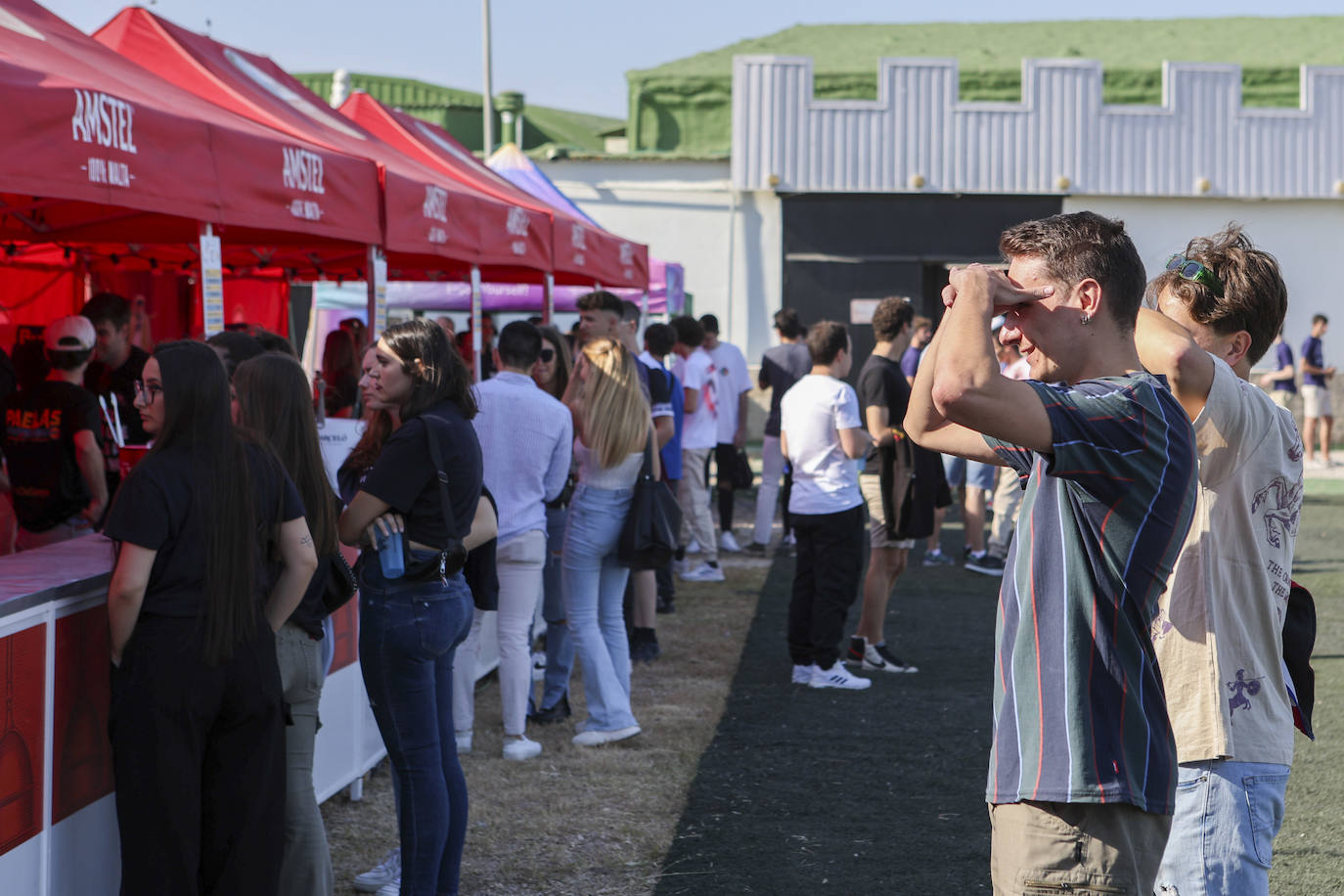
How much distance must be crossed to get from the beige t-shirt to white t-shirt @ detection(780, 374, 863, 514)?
4.25m

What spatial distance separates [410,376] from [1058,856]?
2.61 meters

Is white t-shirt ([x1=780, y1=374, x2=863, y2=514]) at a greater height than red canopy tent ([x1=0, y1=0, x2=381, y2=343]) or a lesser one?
lesser

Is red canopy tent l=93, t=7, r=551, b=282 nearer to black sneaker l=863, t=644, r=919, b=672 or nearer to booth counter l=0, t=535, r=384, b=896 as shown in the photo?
black sneaker l=863, t=644, r=919, b=672

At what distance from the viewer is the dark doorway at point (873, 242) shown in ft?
74.3

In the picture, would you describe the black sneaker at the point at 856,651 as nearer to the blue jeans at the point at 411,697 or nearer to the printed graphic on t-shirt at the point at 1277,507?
the blue jeans at the point at 411,697

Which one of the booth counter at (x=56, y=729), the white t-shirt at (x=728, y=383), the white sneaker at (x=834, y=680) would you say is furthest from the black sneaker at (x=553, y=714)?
the white t-shirt at (x=728, y=383)

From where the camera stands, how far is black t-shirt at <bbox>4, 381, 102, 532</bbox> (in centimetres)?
583

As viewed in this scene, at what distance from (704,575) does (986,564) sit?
90.1 inches

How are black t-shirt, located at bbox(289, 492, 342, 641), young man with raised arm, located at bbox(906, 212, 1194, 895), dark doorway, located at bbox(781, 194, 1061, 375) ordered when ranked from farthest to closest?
dark doorway, located at bbox(781, 194, 1061, 375), black t-shirt, located at bbox(289, 492, 342, 641), young man with raised arm, located at bbox(906, 212, 1194, 895)

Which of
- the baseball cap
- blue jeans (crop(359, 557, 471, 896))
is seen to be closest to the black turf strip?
blue jeans (crop(359, 557, 471, 896))

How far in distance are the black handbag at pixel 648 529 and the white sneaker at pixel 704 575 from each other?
409cm

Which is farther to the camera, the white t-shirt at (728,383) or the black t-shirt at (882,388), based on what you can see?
the white t-shirt at (728,383)

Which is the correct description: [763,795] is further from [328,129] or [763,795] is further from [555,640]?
[328,129]

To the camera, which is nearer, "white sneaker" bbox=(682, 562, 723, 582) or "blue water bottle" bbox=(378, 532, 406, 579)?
"blue water bottle" bbox=(378, 532, 406, 579)
